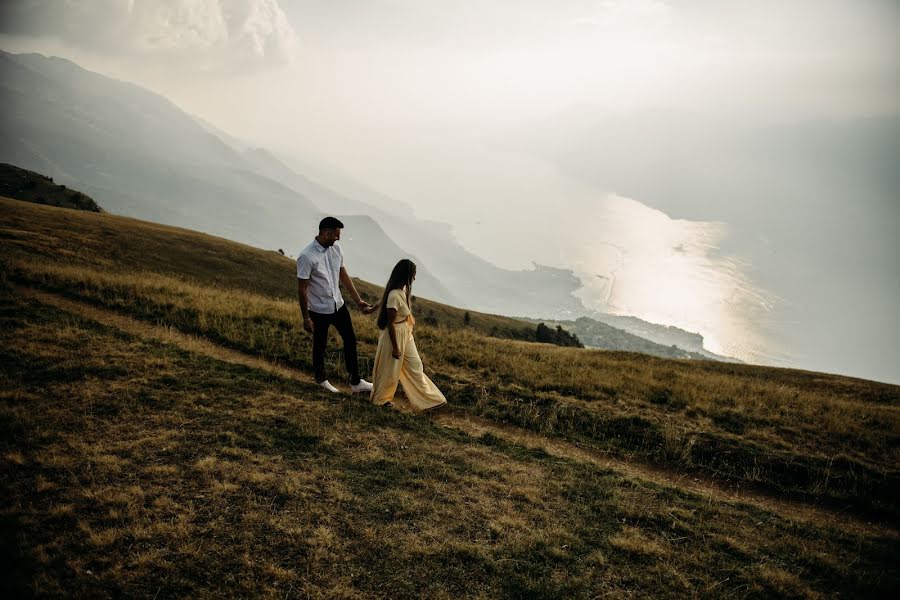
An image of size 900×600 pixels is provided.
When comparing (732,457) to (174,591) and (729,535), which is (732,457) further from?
(174,591)

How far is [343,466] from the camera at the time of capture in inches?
253

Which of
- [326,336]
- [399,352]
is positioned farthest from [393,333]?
[326,336]

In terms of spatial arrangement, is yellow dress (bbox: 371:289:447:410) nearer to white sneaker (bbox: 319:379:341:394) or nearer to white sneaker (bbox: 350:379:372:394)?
white sneaker (bbox: 350:379:372:394)

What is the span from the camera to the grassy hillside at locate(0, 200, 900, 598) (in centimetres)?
441

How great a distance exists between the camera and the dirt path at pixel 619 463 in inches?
308

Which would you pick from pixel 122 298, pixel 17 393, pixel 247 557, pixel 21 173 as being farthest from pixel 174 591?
pixel 21 173

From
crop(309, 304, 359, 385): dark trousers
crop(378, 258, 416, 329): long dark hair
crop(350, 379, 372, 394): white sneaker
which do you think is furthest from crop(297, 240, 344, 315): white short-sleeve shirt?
crop(350, 379, 372, 394): white sneaker

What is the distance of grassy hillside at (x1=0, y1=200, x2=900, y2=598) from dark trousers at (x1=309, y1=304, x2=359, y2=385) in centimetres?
88

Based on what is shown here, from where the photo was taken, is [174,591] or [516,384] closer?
[174,591]

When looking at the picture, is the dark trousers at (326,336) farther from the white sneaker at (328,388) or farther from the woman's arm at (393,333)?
the woman's arm at (393,333)

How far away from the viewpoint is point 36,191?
64.9 m

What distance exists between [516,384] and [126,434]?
31.3 feet

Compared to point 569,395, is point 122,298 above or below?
below

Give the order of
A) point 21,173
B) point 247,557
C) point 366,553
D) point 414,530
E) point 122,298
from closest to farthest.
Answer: point 247,557, point 366,553, point 414,530, point 122,298, point 21,173
